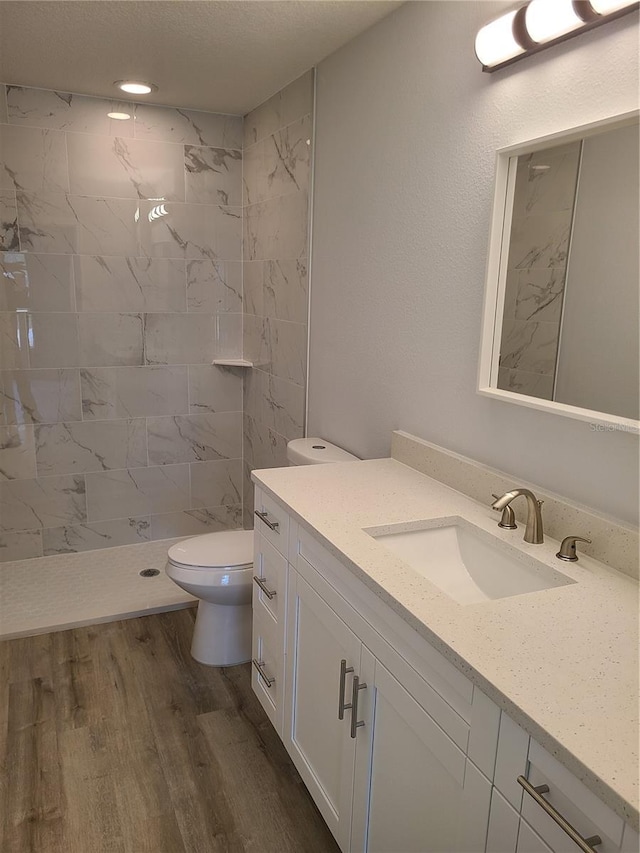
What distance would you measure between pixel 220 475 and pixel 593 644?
9.55ft

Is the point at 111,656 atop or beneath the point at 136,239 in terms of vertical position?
beneath

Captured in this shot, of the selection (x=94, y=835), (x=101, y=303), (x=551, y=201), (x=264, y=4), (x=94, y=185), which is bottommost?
(x=94, y=835)

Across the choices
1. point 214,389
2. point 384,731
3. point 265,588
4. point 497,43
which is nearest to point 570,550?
point 384,731

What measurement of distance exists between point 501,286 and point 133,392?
7.68ft

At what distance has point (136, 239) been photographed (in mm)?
3367

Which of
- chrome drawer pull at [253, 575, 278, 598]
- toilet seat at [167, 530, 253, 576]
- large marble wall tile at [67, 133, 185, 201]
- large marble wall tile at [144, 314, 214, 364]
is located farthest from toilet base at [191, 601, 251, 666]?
large marble wall tile at [67, 133, 185, 201]

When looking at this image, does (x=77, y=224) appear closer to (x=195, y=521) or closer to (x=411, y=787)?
(x=195, y=521)

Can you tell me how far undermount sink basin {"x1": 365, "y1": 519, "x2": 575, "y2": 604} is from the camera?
1551mm

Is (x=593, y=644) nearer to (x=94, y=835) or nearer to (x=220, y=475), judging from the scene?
(x=94, y=835)

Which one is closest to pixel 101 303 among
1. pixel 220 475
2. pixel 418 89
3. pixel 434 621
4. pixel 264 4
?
pixel 220 475

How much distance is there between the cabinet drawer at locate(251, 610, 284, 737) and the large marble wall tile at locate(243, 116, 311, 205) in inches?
72.8

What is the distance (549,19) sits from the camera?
1.46 meters

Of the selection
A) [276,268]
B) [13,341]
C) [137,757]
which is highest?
[276,268]

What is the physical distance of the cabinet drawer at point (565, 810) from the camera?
830 millimetres
